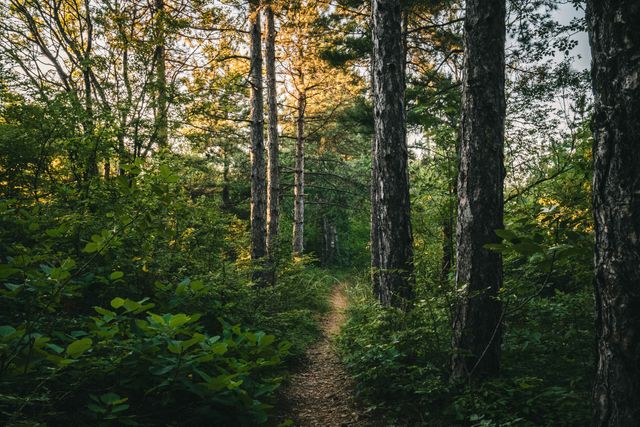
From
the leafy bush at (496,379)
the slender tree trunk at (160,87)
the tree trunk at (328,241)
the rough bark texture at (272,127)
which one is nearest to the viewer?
the leafy bush at (496,379)

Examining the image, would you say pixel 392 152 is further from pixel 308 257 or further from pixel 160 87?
pixel 308 257

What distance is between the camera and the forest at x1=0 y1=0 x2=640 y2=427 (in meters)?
1.70

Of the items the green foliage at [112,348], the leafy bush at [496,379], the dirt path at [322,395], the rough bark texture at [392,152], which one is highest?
the rough bark texture at [392,152]

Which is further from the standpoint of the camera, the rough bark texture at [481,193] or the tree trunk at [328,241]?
the tree trunk at [328,241]

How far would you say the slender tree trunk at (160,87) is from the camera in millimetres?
6965

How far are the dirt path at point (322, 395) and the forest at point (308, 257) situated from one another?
46 millimetres

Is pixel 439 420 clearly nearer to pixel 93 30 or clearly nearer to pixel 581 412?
pixel 581 412

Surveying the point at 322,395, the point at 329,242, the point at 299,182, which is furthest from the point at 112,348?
the point at 329,242

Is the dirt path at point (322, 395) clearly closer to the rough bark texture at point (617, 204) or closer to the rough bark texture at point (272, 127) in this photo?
the rough bark texture at point (617, 204)

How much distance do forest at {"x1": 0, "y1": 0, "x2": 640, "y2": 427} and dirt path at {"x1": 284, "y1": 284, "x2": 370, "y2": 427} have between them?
46mm

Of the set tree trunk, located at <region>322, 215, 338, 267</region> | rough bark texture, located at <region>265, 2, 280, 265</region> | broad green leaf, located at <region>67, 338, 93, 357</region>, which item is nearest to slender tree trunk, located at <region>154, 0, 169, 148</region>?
rough bark texture, located at <region>265, 2, 280, 265</region>

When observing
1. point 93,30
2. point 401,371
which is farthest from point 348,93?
point 401,371

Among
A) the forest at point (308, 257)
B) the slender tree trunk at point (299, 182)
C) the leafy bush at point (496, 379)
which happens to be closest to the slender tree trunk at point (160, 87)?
the forest at point (308, 257)

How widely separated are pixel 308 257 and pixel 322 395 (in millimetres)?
6012
